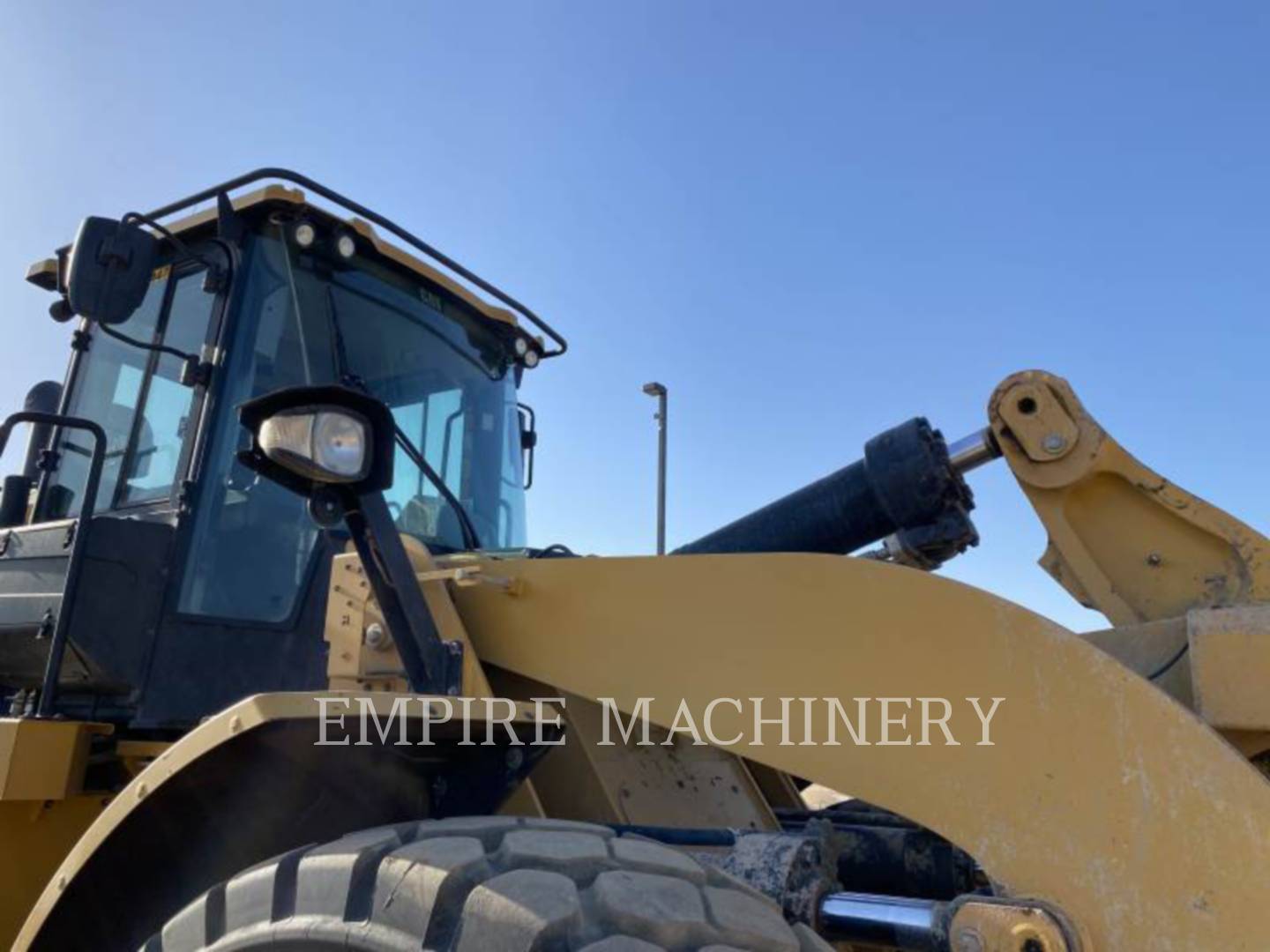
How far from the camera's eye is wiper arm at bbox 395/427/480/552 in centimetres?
355

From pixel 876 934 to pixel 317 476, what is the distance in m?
1.45

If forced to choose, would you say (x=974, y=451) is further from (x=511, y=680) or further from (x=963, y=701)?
(x=511, y=680)

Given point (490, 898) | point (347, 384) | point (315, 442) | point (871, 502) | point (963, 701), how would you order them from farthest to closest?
point (347, 384) < point (871, 502) < point (315, 442) < point (963, 701) < point (490, 898)

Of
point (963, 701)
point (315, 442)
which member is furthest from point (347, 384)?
point (963, 701)

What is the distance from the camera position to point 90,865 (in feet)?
7.98

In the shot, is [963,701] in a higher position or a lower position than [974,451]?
lower

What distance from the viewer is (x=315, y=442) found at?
7.33 ft

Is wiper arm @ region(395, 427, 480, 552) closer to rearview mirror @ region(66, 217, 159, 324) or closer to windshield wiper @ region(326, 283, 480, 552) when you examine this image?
windshield wiper @ region(326, 283, 480, 552)

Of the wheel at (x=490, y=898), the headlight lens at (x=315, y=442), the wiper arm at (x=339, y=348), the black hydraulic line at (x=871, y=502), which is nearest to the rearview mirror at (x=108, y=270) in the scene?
the wiper arm at (x=339, y=348)

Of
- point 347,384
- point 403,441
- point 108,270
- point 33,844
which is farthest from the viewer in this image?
point 403,441

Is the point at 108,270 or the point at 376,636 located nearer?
the point at 376,636

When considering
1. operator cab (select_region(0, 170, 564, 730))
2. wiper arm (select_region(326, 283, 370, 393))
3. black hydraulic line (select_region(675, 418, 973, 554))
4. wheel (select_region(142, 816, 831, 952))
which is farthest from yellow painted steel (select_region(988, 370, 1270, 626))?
wiper arm (select_region(326, 283, 370, 393))

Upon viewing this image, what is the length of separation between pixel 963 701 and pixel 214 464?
2314 mm

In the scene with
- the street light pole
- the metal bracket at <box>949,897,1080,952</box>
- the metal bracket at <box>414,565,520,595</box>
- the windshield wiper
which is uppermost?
the street light pole
